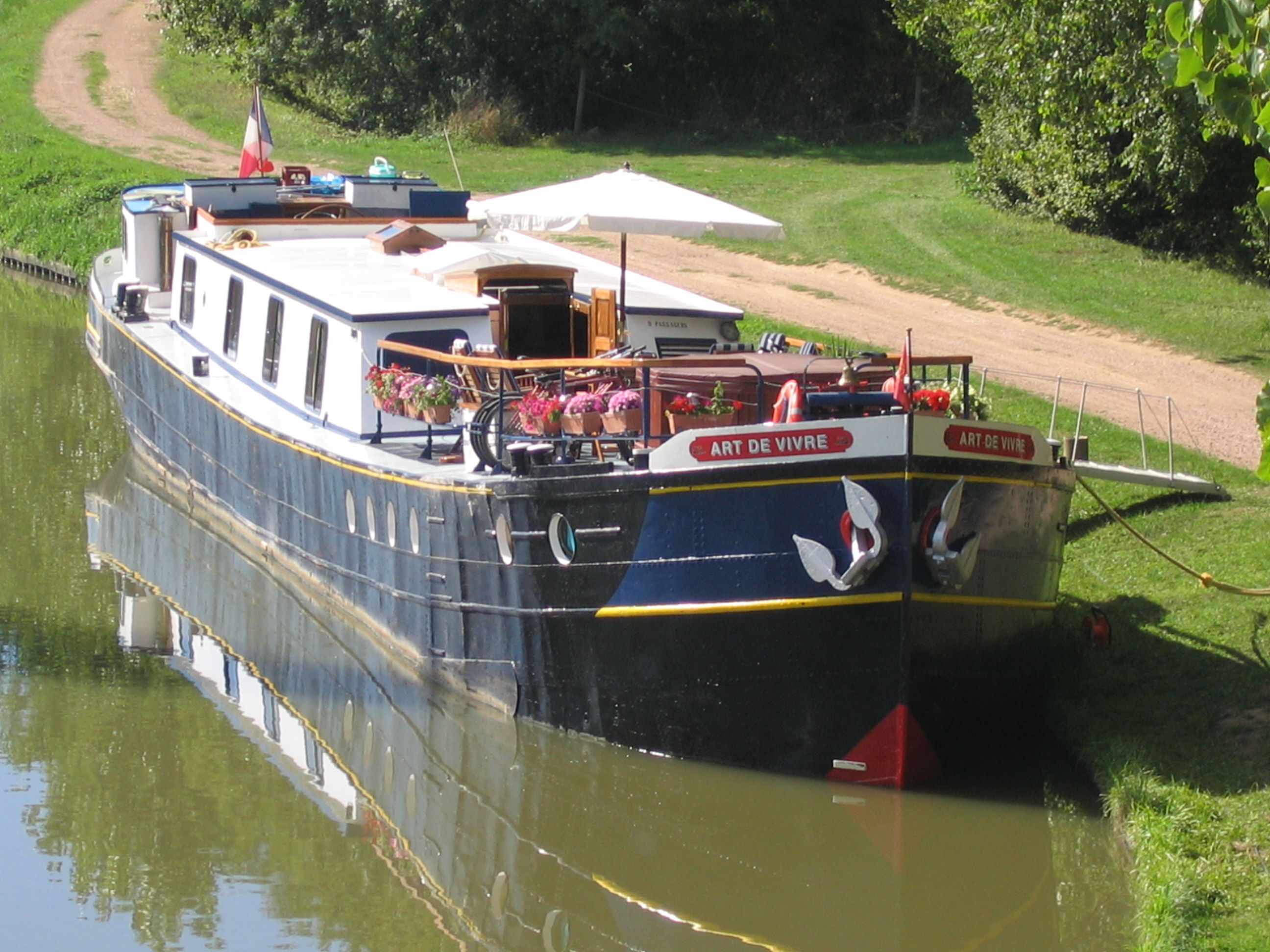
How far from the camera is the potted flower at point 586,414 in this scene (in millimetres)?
11617

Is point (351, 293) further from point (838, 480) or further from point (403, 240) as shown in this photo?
point (838, 480)

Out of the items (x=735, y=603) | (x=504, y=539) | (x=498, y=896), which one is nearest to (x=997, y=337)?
(x=504, y=539)

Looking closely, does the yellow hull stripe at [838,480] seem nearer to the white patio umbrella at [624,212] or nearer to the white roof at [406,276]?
the white patio umbrella at [624,212]

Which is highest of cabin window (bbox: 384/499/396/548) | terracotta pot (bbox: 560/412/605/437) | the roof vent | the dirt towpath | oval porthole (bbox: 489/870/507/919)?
the roof vent

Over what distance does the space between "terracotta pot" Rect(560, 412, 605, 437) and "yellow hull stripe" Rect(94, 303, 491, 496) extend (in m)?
0.71

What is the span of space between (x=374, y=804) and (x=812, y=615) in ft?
11.0

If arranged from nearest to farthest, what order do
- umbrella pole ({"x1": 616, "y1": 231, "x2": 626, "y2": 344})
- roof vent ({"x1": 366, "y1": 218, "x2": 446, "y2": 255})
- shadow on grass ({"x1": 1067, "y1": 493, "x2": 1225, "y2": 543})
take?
umbrella pole ({"x1": 616, "y1": 231, "x2": 626, "y2": 344})
shadow on grass ({"x1": 1067, "y1": 493, "x2": 1225, "y2": 543})
roof vent ({"x1": 366, "y1": 218, "x2": 446, "y2": 255})

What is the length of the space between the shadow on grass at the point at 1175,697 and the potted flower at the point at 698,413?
3.08 meters

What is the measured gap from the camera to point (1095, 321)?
22.2 meters

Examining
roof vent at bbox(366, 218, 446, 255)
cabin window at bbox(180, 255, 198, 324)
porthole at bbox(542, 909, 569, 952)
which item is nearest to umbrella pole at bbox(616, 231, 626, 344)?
roof vent at bbox(366, 218, 446, 255)

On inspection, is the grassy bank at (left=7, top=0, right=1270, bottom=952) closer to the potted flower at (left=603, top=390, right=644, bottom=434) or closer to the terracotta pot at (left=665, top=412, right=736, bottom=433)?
the terracotta pot at (left=665, top=412, right=736, bottom=433)

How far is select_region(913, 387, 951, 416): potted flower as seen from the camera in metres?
11.6

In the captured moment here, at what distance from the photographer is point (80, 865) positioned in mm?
10406

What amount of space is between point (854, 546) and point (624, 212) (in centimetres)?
380
